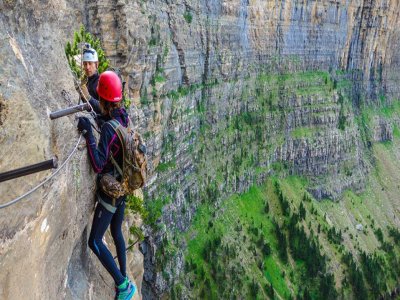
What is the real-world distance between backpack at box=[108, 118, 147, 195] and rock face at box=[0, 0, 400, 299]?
877 mm

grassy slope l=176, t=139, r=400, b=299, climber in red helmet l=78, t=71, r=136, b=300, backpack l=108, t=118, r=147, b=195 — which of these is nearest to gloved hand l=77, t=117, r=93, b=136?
climber in red helmet l=78, t=71, r=136, b=300

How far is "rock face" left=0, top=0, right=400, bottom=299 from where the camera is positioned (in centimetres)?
709

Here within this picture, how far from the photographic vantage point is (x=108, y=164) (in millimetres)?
9203

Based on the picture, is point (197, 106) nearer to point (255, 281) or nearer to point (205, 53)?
point (205, 53)

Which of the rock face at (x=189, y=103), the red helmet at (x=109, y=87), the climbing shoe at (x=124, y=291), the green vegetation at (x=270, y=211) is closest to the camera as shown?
the rock face at (x=189, y=103)

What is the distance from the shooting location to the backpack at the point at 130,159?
8578 mm

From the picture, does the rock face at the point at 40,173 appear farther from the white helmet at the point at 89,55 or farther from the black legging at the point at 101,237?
the white helmet at the point at 89,55

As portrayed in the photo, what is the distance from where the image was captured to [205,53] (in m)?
54.8

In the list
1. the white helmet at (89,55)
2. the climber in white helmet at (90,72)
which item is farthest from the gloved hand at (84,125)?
the white helmet at (89,55)

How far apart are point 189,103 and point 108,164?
4232 centimetres

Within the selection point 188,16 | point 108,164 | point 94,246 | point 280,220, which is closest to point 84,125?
point 108,164

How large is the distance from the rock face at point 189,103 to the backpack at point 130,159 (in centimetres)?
88

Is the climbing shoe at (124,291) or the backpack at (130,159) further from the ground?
the backpack at (130,159)

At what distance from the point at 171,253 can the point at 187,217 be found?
24.3ft
